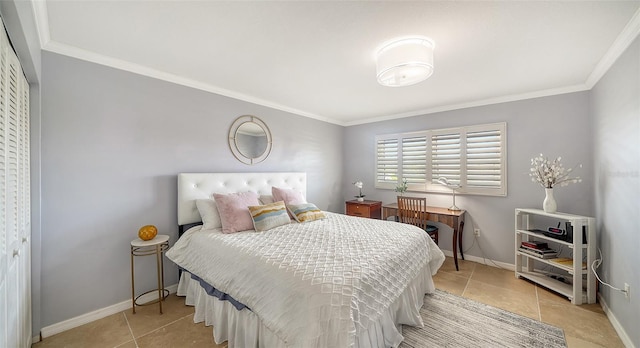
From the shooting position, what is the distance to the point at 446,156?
11.9ft

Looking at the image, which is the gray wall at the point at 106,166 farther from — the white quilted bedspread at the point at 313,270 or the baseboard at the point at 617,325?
the baseboard at the point at 617,325

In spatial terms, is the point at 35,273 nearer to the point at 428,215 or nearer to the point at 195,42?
the point at 195,42

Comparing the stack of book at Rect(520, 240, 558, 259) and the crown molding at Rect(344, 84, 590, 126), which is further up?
the crown molding at Rect(344, 84, 590, 126)

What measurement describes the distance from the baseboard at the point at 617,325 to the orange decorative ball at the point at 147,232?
3.90 m

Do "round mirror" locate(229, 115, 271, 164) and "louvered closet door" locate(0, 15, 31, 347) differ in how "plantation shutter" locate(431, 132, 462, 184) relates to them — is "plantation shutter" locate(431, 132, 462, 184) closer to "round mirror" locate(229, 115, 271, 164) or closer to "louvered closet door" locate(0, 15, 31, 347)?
"round mirror" locate(229, 115, 271, 164)

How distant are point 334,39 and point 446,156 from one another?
106 inches

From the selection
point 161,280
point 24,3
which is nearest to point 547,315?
point 161,280

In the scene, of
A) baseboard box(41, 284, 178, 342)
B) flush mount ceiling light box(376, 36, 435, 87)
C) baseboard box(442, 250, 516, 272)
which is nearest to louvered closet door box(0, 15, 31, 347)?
baseboard box(41, 284, 178, 342)

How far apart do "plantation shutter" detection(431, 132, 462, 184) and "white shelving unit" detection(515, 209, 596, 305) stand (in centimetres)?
92

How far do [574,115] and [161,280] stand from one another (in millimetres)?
4955

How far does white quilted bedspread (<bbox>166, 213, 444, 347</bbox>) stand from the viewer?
1.23 meters

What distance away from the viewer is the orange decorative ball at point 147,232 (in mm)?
2163

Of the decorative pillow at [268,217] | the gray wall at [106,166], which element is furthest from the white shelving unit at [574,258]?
the gray wall at [106,166]

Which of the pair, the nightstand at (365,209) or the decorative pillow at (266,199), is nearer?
the decorative pillow at (266,199)
